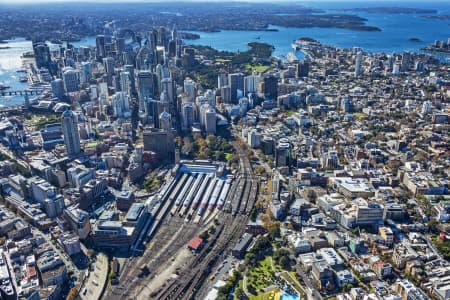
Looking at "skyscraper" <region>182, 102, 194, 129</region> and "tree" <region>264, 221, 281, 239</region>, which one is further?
"skyscraper" <region>182, 102, 194, 129</region>

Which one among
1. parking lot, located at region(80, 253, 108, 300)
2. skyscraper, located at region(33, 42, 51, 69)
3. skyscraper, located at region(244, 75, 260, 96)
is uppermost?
skyscraper, located at region(33, 42, 51, 69)

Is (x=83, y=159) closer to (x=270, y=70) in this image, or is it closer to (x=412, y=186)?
(x=412, y=186)

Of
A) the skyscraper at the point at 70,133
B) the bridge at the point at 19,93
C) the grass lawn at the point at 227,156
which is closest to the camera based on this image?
the skyscraper at the point at 70,133

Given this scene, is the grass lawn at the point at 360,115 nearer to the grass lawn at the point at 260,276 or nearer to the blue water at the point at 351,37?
the grass lawn at the point at 260,276

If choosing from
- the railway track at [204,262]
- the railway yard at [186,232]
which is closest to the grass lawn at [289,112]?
the railway yard at [186,232]

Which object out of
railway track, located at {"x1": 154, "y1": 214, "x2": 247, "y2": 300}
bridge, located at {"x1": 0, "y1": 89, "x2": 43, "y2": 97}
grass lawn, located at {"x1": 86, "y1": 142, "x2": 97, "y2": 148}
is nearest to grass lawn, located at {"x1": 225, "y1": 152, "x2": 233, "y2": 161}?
railway track, located at {"x1": 154, "y1": 214, "x2": 247, "y2": 300}

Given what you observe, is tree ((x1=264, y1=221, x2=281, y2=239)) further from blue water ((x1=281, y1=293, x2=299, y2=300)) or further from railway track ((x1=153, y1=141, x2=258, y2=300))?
blue water ((x1=281, y1=293, x2=299, y2=300))

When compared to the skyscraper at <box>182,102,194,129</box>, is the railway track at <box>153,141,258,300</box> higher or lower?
lower
